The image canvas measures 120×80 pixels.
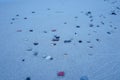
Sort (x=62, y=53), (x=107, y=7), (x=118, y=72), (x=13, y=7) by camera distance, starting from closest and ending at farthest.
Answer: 1. (x=118, y=72)
2. (x=62, y=53)
3. (x=107, y=7)
4. (x=13, y=7)

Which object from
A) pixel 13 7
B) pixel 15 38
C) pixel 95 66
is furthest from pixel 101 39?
pixel 13 7

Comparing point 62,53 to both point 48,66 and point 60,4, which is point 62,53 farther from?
point 60,4

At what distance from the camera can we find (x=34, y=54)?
2787 millimetres

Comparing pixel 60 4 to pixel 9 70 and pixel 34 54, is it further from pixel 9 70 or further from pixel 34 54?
pixel 9 70

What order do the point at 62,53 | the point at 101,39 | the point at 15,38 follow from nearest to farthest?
the point at 62,53, the point at 101,39, the point at 15,38

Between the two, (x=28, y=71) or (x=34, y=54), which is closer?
(x=28, y=71)

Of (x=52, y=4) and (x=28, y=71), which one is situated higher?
(x=52, y=4)

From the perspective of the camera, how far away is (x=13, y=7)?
507 cm

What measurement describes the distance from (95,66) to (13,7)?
3.70 m

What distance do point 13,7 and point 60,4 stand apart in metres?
1.58

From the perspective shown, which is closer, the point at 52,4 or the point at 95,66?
the point at 95,66

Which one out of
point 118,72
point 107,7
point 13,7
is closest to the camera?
point 118,72

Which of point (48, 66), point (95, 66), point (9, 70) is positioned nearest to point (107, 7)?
point (95, 66)

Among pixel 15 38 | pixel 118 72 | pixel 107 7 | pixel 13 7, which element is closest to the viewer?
pixel 118 72
